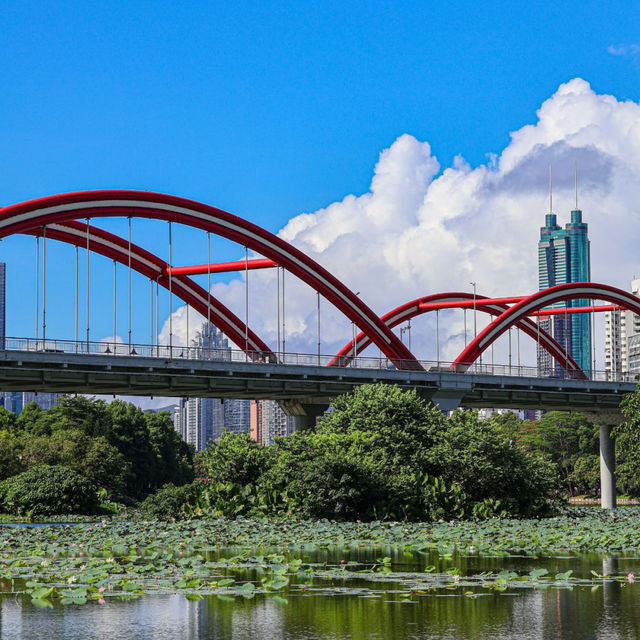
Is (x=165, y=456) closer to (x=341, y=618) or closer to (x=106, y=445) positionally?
(x=106, y=445)

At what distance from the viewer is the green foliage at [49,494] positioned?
5450cm

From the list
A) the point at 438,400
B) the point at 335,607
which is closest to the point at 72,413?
the point at 438,400

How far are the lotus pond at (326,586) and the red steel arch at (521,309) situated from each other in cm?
3954

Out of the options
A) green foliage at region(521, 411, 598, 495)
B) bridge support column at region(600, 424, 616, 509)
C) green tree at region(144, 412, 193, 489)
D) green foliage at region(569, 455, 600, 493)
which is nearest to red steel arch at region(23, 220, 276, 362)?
bridge support column at region(600, 424, 616, 509)

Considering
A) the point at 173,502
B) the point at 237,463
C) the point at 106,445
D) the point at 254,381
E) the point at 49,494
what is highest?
the point at 254,381

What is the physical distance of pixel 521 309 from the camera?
72812 millimetres

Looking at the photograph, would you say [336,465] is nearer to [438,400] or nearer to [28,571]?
[28,571]

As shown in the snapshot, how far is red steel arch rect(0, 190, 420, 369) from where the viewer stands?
48312 millimetres

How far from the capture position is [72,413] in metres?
95.8

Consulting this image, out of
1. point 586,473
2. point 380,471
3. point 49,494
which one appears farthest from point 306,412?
point 586,473

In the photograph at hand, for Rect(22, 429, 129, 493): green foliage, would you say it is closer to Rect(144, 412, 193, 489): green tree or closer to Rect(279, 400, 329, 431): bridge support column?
Rect(279, 400, 329, 431): bridge support column

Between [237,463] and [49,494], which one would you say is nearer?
[237,463]

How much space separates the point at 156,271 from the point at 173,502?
1670 centimetres

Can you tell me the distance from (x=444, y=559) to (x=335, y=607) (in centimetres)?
790
